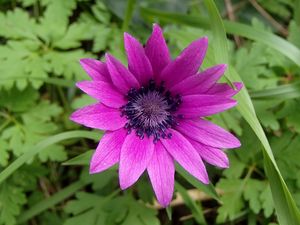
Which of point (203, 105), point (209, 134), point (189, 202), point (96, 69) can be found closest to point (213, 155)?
point (209, 134)

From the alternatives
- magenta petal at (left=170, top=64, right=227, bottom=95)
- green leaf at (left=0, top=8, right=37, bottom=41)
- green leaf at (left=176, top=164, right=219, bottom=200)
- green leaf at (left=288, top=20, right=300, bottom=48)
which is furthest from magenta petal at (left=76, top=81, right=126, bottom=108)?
green leaf at (left=288, top=20, right=300, bottom=48)

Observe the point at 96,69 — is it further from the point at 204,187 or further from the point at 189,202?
the point at 189,202

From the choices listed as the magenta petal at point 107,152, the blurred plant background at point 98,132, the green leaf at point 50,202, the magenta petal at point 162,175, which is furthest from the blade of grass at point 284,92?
the green leaf at point 50,202

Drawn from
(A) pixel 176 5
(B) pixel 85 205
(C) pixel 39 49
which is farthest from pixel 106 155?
(A) pixel 176 5

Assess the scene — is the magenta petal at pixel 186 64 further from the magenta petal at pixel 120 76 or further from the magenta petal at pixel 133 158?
the magenta petal at pixel 133 158

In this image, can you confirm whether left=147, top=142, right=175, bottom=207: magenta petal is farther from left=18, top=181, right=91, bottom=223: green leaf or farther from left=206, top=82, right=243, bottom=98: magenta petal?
left=18, top=181, right=91, bottom=223: green leaf

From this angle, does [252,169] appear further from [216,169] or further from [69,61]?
[69,61]

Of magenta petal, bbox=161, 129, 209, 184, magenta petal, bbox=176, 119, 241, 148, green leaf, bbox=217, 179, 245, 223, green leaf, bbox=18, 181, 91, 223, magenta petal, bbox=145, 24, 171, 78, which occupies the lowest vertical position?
green leaf, bbox=18, 181, 91, 223
